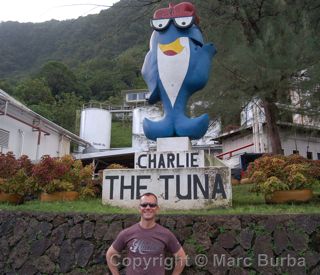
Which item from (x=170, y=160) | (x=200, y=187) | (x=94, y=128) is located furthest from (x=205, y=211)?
(x=94, y=128)

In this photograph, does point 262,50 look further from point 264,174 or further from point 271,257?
point 271,257

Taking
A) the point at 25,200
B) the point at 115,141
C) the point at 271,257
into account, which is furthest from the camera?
the point at 115,141

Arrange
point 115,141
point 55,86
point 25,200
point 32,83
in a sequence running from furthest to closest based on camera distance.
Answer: point 55,86 → point 32,83 → point 115,141 → point 25,200

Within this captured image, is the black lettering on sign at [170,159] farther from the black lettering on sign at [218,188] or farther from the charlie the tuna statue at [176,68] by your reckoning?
the black lettering on sign at [218,188]

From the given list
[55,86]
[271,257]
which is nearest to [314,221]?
[271,257]

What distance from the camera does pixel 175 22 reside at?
23.5 feet

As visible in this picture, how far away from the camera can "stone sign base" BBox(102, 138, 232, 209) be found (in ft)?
19.7

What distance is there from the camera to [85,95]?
46.5 metres

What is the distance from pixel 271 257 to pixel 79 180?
407 cm

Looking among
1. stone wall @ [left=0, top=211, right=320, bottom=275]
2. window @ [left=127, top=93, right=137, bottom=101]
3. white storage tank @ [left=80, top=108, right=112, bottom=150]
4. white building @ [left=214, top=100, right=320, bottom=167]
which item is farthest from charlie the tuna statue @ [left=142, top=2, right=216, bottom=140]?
window @ [left=127, top=93, right=137, bottom=101]

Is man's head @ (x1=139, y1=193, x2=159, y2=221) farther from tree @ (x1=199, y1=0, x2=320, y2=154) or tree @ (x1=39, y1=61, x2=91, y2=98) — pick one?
tree @ (x1=39, y1=61, x2=91, y2=98)

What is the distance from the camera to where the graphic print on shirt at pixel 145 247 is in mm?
3141

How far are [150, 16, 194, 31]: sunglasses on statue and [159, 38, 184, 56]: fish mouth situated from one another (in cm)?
27

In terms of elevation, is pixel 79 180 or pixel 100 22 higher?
pixel 100 22
